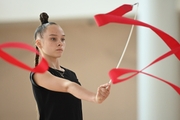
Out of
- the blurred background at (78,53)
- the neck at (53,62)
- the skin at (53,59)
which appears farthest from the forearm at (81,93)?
the blurred background at (78,53)

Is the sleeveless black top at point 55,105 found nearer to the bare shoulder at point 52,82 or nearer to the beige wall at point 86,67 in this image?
the bare shoulder at point 52,82

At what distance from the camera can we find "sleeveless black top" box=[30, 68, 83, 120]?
663 millimetres

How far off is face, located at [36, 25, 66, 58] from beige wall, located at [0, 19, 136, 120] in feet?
2.70

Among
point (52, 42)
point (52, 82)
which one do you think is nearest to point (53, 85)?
point (52, 82)

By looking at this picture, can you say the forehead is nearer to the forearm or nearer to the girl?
the girl

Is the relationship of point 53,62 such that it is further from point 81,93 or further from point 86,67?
point 86,67

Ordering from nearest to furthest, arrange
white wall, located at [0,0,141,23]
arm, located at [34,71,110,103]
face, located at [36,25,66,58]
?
arm, located at [34,71,110,103] → face, located at [36,25,66,58] → white wall, located at [0,0,141,23]

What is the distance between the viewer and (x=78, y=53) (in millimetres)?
1538

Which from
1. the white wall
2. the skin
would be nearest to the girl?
the skin

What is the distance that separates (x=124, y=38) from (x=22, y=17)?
52 cm

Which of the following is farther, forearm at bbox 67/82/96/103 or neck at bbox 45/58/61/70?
neck at bbox 45/58/61/70

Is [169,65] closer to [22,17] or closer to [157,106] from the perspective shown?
[157,106]

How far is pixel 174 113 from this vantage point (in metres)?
1.16

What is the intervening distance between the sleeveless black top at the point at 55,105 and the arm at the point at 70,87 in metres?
0.03
